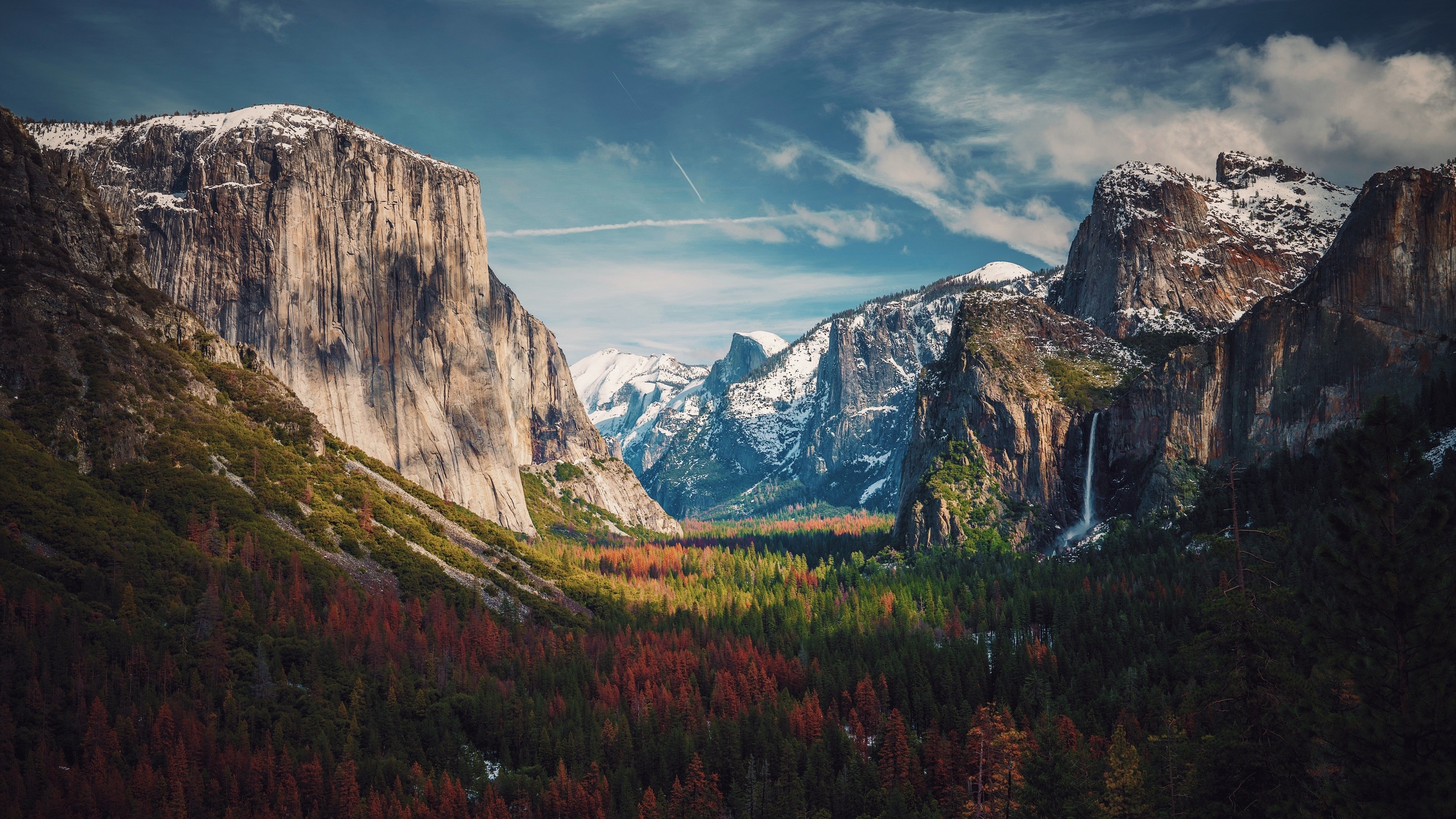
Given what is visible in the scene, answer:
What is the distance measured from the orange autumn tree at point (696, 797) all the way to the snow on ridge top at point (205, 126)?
16454 centimetres

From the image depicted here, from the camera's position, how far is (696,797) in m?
74.6

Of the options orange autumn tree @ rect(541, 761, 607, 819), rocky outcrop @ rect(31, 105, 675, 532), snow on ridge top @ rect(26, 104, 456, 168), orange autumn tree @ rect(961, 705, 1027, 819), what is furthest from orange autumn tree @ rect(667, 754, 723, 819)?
snow on ridge top @ rect(26, 104, 456, 168)

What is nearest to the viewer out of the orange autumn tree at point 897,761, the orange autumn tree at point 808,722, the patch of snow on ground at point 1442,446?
the orange autumn tree at point 897,761

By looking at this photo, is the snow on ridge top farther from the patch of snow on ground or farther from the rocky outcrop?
the patch of snow on ground

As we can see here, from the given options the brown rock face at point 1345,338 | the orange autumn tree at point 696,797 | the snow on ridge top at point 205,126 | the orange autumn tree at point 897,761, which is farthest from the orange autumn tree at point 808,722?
the snow on ridge top at point 205,126

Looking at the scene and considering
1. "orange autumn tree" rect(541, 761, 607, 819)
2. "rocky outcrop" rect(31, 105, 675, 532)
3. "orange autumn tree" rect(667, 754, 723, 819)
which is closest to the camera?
"orange autumn tree" rect(667, 754, 723, 819)

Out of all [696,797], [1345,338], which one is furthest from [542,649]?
[1345,338]

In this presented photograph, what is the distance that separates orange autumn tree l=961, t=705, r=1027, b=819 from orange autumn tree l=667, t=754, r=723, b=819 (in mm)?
20992

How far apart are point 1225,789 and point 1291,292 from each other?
200 meters

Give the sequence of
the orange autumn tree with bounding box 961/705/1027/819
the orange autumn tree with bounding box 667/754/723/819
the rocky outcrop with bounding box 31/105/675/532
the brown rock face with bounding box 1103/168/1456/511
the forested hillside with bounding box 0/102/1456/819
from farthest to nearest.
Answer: the rocky outcrop with bounding box 31/105/675/532 < the brown rock face with bounding box 1103/168/1456/511 < the orange autumn tree with bounding box 667/754/723/819 < the orange autumn tree with bounding box 961/705/1027/819 < the forested hillside with bounding box 0/102/1456/819

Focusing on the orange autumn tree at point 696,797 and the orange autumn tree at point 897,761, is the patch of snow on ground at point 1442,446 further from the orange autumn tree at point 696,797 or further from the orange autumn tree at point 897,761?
the orange autumn tree at point 696,797

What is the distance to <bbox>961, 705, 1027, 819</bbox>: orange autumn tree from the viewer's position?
64.8 m

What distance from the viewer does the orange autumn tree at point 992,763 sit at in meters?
64.8

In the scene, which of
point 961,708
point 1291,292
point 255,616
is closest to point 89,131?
point 255,616
